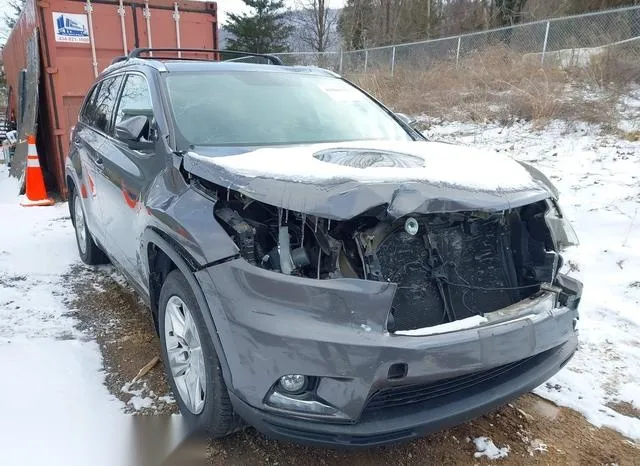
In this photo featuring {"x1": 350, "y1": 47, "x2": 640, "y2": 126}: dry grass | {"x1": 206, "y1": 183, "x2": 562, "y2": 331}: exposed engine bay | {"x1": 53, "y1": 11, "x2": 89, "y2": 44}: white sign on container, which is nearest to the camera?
{"x1": 206, "y1": 183, "x2": 562, "y2": 331}: exposed engine bay

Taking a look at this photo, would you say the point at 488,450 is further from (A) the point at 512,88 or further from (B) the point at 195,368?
(A) the point at 512,88

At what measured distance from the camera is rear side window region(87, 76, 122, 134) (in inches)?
159

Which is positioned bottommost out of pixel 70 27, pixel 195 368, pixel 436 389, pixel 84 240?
pixel 84 240

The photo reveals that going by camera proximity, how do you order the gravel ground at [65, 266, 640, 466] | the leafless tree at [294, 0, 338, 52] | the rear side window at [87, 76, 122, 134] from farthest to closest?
the leafless tree at [294, 0, 338, 52] < the rear side window at [87, 76, 122, 134] < the gravel ground at [65, 266, 640, 466]

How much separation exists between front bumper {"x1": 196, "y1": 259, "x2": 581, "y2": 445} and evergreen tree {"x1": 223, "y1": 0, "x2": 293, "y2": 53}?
30.4 metres

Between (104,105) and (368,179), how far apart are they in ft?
10.1

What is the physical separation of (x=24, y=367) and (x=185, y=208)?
1.57 metres

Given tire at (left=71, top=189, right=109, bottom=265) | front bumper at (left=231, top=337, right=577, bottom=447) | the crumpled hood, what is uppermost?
the crumpled hood

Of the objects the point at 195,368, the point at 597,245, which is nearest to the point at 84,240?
the point at 195,368

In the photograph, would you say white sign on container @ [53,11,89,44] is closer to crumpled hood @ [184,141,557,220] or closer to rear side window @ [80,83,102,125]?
rear side window @ [80,83,102,125]

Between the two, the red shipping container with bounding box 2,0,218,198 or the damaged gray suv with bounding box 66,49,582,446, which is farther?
the red shipping container with bounding box 2,0,218,198

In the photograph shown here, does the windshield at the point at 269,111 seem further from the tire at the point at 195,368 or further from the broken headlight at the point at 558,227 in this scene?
the broken headlight at the point at 558,227

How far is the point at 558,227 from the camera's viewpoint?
2582mm

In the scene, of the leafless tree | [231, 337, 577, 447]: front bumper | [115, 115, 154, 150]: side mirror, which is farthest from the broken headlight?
the leafless tree
